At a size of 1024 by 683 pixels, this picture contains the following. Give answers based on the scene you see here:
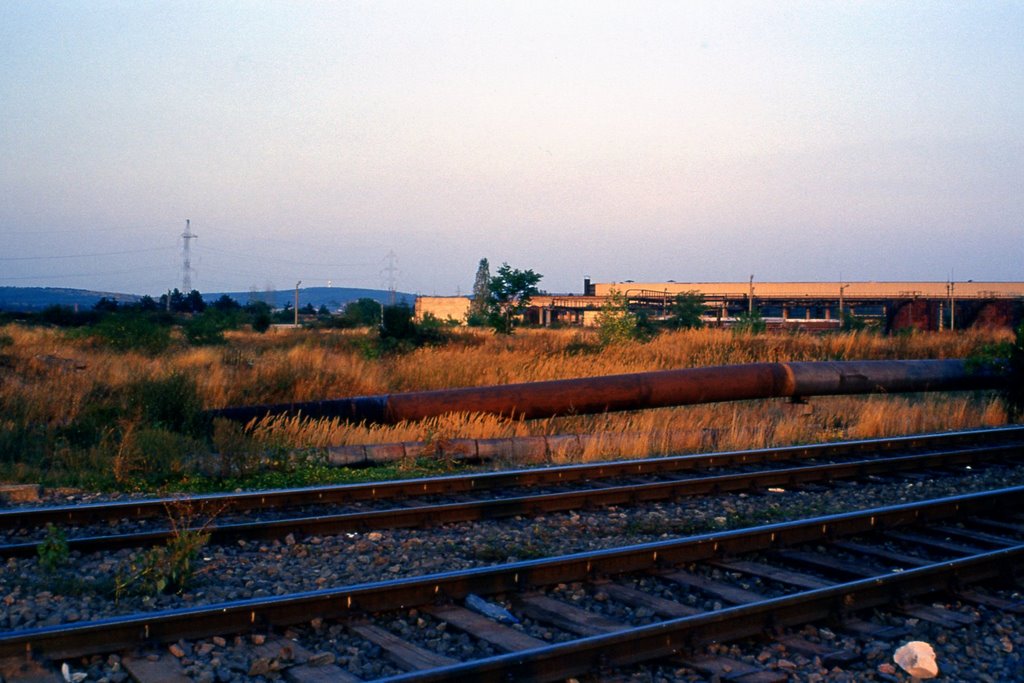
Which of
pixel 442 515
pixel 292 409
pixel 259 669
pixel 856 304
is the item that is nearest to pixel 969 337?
pixel 292 409

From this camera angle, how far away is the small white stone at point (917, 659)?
19.0 feet

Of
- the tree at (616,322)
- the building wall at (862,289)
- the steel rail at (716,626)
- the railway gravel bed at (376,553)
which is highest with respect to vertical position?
the building wall at (862,289)

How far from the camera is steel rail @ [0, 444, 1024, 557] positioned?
8.59 metres

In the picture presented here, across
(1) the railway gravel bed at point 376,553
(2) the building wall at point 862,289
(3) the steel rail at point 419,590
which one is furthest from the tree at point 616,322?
(2) the building wall at point 862,289

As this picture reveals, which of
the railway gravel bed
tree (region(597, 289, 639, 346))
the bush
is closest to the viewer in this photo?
the railway gravel bed

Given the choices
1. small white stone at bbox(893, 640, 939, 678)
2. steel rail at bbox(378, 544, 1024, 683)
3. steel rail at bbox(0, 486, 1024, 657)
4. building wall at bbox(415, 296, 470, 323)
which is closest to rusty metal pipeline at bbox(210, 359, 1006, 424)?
steel rail at bbox(0, 486, 1024, 657)

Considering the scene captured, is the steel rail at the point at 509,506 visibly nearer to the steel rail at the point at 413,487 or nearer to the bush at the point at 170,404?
the steel rail at the point at 413,487

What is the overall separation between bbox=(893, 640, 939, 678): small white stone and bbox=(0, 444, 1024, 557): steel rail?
4.81 metres

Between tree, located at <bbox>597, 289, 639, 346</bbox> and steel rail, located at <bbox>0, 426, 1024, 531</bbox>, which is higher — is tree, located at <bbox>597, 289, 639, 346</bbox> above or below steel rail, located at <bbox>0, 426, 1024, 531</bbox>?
above

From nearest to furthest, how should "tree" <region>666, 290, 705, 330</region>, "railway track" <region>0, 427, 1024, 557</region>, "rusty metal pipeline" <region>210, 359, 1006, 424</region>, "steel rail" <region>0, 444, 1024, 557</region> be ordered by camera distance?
"steel rail" <region>0, 444, 1024, 557</region> < "railway track" <region>0, 427, 1024, 557</region> < "rusty metal pipeline" <region>210, 359, 1006, 424</region> < "tree" <region>666, 290, 705, 330</region>

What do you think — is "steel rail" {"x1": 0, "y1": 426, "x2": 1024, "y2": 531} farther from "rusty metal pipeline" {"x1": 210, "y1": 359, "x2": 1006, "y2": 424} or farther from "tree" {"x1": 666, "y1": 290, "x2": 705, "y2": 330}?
"tree" {"x1": 666, "y1": 290, "x2": 705, "y2": 330}

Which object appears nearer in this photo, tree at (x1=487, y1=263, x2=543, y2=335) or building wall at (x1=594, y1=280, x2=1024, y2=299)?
tree at (x1=487, y1=263, x2=543, y2=335)

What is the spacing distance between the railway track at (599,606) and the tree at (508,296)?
28644mm

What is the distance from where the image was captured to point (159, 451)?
12672 millimetres
